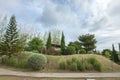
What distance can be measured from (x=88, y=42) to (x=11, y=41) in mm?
18829

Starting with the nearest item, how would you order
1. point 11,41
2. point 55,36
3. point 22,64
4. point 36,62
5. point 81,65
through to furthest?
point 36,62 < point 81,65 < point 22,64 < point 11,41 < point 55,36

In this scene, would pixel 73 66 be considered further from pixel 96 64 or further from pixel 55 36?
pixel 55 36

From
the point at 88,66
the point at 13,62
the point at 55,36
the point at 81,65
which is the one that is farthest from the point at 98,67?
the point at 55,36

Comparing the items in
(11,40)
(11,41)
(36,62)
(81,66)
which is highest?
(11,40)

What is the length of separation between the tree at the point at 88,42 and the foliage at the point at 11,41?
1757 cm

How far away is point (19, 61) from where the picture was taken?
66.2 ft

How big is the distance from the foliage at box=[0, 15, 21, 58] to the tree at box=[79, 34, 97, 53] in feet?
57.6

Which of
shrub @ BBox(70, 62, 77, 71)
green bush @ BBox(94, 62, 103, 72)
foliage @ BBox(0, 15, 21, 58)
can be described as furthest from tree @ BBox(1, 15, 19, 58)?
green bush @ BBox(94, 62, 103, 72)

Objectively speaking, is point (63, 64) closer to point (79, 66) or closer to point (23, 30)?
point (79, 66)

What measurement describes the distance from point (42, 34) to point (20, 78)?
2954 centimetres

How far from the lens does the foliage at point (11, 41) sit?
76.2ft

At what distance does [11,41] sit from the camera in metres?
24.2

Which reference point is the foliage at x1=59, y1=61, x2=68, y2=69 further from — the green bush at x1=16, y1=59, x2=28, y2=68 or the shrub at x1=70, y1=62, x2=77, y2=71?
the green bush at x1=16, y1=59, x2=28, y2=68

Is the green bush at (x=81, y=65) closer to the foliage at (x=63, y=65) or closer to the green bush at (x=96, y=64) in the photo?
the green bush at (x=96, y=64)
